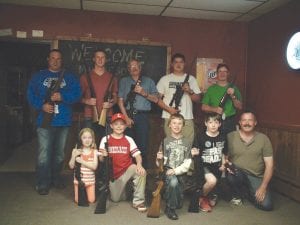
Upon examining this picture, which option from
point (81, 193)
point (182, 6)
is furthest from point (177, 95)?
point (81, 193)

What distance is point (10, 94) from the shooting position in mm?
6930

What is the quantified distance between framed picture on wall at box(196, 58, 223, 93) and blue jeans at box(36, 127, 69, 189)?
2.14 metres

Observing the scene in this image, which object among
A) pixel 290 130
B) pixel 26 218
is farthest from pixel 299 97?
pixel 26 218

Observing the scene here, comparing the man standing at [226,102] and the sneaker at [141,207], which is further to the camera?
the man standing at [226,102]

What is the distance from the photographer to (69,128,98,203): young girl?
3238 mm

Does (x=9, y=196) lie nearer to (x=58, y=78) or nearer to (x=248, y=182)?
(x=58, y=78)

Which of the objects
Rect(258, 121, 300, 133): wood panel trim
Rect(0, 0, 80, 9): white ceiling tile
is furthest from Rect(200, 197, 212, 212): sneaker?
Rect(0, 0, 80, 9): white ceiling tile

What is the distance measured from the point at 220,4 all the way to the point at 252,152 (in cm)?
193

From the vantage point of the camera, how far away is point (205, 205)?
3.17m

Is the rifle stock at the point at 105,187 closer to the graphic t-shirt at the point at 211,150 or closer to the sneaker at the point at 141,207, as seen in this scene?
the sneaker at the point at 141,207

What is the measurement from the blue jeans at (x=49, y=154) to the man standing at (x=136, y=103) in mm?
757

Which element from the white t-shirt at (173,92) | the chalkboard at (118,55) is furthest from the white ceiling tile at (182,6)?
the white t-shirt at (173,92)

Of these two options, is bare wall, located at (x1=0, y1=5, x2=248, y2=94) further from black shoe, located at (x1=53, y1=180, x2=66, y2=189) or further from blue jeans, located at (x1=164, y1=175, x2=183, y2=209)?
blue jeans, located at (x1=164, y1=175, x2=183, y2=209)

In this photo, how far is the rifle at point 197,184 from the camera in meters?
3.10
